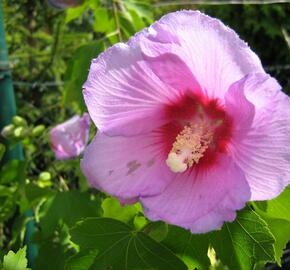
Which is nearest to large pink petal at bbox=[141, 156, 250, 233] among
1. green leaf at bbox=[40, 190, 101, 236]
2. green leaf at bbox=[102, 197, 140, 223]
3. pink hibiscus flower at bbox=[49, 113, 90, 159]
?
green leaf at bbox=[102, 197, 140, 223]

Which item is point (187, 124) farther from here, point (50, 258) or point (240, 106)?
point (50, 258)

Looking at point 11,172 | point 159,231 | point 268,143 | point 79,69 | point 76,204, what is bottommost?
point 11,172

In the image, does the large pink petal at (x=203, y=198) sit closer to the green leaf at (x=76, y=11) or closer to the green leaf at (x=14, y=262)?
the green leaf at (x=14, y=262)

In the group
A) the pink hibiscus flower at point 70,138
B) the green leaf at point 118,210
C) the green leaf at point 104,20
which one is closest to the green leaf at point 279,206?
the green leaf at point 118,210

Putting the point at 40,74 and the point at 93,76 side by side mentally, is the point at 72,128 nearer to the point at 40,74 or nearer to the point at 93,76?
the point at 93,76

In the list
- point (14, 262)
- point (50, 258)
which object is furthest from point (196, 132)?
Answer: point (50, 258)

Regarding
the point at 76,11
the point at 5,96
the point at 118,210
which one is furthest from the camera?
the point at 5,96

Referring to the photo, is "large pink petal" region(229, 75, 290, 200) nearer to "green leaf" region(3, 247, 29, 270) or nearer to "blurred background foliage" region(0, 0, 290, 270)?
"blurred background foliage" region(0, 0, 290, 270)
